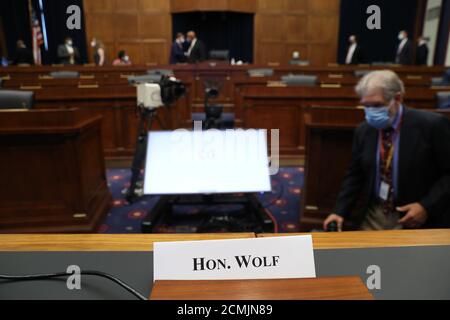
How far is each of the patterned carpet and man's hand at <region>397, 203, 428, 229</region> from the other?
1046 mm

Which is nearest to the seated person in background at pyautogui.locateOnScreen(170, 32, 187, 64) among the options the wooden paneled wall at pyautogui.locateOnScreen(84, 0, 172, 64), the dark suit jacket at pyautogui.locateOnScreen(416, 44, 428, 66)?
the wooden paneled wall at pyautogui.locateOnScreen(84, 0, 172, 64)

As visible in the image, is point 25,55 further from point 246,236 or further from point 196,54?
point 196,54

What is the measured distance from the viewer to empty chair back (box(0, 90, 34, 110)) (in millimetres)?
2619

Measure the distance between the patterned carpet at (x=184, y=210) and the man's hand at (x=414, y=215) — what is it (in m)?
1.05

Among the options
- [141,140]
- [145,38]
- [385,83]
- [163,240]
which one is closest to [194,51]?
[145,38]

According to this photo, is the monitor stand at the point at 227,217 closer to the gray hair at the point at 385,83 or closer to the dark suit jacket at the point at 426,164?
the dark suit jacket at the point at 426,164

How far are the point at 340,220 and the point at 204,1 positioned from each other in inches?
358

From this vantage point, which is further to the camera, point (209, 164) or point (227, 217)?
point (227, 217)

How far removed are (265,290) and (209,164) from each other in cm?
82

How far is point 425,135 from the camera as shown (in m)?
1.58

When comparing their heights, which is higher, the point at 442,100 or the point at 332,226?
the point at 442,100

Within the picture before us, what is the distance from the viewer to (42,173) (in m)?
2.30

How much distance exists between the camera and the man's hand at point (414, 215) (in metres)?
1.51
